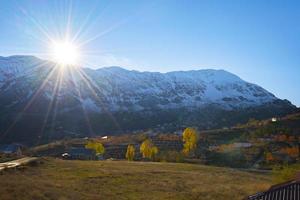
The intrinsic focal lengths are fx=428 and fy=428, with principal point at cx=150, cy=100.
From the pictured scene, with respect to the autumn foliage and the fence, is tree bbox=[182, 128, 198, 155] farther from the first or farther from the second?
the fence

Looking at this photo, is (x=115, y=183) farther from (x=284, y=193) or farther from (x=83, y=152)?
(x=83, y=152)

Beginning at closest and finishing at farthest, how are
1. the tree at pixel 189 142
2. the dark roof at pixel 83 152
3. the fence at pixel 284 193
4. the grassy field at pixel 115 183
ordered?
the fence at pixel 284 193, the grassy field at pixel 115 183, the tree at pixel 189 142, the dark roof at pixel 83 152

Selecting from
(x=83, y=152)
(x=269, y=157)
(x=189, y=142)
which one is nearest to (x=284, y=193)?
(x=269, y=157)

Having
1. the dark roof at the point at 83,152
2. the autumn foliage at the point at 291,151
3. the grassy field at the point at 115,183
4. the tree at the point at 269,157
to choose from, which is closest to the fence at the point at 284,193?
the grassy field at the point at 115,183

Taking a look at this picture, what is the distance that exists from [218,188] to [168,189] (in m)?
8.89

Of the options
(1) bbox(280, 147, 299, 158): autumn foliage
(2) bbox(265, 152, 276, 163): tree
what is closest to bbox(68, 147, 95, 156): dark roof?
(2) bbox(265, 152, 276, 163): tree

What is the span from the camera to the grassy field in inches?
2289

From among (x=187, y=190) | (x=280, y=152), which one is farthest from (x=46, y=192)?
(x=280, y=152)

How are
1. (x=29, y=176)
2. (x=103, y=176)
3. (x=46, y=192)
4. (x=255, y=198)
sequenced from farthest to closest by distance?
(x=103, y=176) < (x=29, y=176) < (x=46, y=192) < (x=255, y=198)

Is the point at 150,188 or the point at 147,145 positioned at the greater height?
the point at 147,145

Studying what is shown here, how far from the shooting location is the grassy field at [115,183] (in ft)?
191

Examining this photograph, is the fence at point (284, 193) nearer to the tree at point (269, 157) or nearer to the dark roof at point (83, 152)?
the tree at point (269, 157)

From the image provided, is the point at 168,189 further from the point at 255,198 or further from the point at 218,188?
the point at 255,198

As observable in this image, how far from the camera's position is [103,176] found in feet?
254
